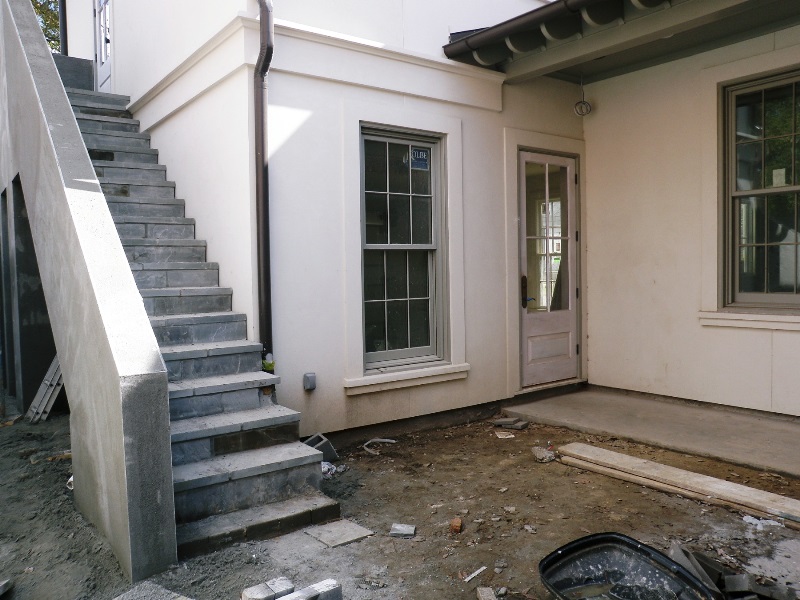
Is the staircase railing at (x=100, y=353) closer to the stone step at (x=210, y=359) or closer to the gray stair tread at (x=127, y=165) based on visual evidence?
the stone step at (x=210, y=359)

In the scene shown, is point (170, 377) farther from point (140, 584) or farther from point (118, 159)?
point (118, 159)

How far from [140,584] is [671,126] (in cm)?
613

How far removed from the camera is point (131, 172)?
20.2ft

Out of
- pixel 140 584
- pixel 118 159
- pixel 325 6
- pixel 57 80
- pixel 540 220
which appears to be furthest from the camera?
pixel 540 220

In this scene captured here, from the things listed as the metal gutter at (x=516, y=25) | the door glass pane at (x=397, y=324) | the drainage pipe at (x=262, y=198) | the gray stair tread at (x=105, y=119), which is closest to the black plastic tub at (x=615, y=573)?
the drainage pipe at (x=262, y=198)

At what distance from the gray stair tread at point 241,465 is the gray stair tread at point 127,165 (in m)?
3.54

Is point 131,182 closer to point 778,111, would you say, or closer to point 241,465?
point 241,465

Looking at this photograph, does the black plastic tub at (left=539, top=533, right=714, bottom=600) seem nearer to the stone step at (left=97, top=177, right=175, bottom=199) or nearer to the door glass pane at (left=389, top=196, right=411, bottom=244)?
the door glass pane at (left=389, top=196, right=411, bottom=244)

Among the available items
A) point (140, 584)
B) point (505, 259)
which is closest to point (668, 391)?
point (505, 259)

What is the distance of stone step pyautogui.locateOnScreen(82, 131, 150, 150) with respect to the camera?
248 inches

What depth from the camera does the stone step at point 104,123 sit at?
6516 millimetres

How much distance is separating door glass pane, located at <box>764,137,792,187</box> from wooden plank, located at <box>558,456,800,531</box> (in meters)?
3.19

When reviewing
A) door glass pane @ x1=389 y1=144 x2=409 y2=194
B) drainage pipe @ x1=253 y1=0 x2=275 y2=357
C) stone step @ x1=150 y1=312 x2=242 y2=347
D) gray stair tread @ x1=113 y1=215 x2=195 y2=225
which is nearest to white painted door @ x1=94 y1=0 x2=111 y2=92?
gray stair tread @ x1=113 y1=215 x2=195 y2=225

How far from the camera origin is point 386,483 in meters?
4.49
